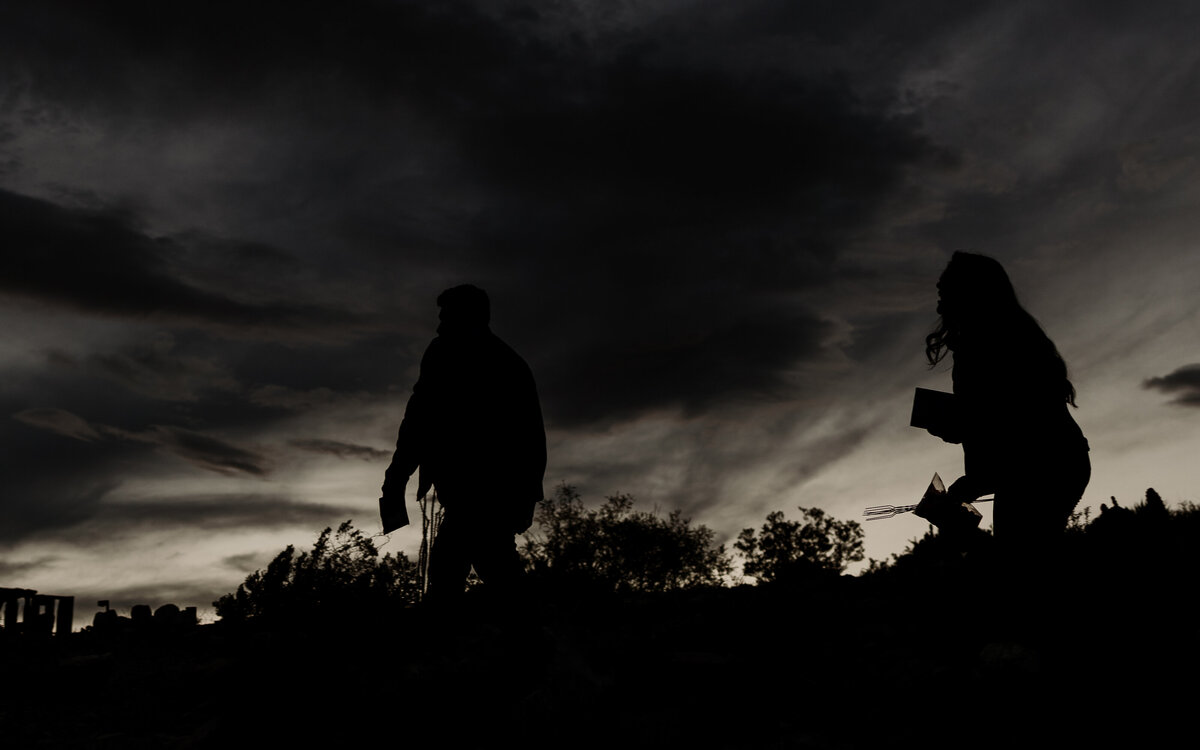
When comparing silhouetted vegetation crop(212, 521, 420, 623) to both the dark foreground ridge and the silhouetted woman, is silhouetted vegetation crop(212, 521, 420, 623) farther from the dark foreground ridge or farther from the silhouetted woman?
the silhouetted woman

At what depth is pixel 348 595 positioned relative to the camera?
791 centimetres

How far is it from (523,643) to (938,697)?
2.62m

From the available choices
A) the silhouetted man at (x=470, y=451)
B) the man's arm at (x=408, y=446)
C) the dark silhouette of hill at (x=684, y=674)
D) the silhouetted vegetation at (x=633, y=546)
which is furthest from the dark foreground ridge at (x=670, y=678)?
the silhouetted vegetation at (x=633, y=546)

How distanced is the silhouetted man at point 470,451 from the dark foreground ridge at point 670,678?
15.4 inches

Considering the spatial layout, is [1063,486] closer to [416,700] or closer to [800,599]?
[800,599]

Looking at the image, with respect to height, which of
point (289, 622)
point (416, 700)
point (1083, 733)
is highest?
point (289, 622)

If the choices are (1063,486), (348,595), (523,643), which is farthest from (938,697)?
(348,595)

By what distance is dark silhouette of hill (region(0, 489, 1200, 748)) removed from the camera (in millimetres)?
5164

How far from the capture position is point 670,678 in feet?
20.5

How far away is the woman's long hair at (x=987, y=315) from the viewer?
16.4 feet

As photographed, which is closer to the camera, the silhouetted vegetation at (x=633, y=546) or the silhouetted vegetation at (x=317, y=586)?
the silhouetted vegetation at (x=317, y=586)

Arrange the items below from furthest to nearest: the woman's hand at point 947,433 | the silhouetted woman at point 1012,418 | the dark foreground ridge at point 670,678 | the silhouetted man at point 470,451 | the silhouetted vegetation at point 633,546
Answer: the silhouetted vegetation at point 633,546
the silhouetted man at point 470,451
the dark foreground ridge at point 670,678
the woman's hand at point 947,433
the silhouetted woman at point 1012,418

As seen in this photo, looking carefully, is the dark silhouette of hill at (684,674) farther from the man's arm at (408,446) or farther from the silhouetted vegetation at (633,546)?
the silhouetted vegetation at (633,546)

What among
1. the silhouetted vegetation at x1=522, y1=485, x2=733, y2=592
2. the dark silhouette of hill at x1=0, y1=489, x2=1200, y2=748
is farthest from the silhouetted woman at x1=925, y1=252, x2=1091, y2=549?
the silhouetted vegetation at x1=522, y1=485, x2=733, y2=592
